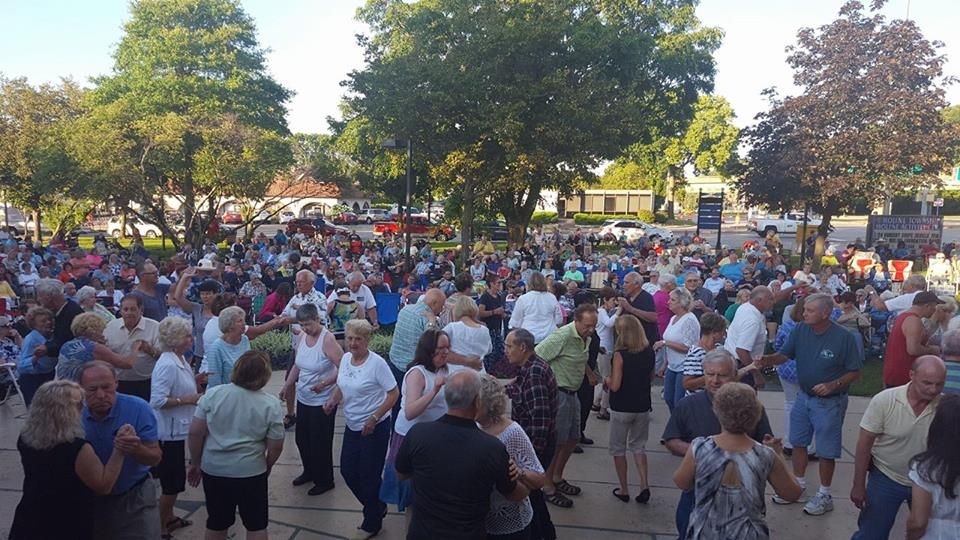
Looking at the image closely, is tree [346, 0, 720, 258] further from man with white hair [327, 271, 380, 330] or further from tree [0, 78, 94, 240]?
man with white hair [327, 271, 380, 330]

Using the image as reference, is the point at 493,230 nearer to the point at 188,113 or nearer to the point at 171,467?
the point at 188,113

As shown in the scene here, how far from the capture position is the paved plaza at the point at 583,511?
184 inches

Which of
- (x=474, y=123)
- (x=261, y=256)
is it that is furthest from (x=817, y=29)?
(x=261, y=256)

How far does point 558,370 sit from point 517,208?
954 inches

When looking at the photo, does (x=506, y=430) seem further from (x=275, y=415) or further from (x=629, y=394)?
(x=629, y=394)

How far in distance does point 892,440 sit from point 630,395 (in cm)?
185

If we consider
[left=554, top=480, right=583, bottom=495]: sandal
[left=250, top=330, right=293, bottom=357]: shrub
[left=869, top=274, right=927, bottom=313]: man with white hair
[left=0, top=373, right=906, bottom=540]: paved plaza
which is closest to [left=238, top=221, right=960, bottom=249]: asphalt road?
[left=869, top=274, right=927, bottom=313]: man with white hair

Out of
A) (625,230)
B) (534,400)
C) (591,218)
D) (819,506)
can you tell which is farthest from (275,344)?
(591,218)

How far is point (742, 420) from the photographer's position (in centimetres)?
281

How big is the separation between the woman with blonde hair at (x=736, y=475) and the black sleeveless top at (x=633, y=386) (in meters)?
2.14

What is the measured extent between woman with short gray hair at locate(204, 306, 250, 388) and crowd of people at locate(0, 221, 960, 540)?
15 millimetres

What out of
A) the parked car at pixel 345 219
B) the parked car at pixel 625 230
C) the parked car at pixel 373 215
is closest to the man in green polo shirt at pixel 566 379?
the parked car at pixel 625 230

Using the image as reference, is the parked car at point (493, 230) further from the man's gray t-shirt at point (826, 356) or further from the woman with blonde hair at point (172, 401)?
the woman with blonde hair at point (172, 401)

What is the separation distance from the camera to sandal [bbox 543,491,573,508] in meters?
5.05
